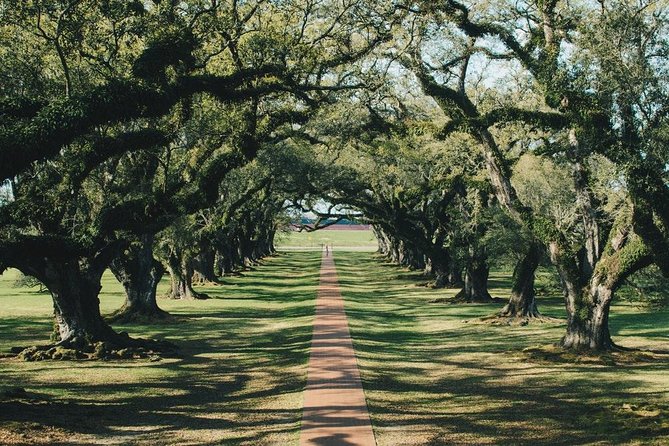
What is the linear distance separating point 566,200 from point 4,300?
2518 centimetres

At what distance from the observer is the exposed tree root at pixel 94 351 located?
1842 cm

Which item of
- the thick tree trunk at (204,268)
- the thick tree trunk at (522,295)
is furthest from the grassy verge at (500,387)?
the thick tree trunk at (204,268)

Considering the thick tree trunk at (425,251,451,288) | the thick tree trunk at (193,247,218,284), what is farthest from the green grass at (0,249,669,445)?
the thick tree trunk at (193,247,218,284)

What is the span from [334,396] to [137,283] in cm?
1524

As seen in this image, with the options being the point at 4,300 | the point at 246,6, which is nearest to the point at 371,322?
the point at 246,6

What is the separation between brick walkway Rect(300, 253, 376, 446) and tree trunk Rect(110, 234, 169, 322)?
6.54 m

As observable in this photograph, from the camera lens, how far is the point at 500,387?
15.0m

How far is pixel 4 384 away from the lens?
587 inches

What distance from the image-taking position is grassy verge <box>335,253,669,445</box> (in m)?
11.2

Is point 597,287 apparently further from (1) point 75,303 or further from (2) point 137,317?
(2) point 137,317

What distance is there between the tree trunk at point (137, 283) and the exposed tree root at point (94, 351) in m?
7.12

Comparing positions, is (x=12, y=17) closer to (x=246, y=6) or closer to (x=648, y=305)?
(x=246, y=6)

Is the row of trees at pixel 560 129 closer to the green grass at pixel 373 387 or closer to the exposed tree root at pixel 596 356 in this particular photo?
the exposed tree root at pixel 596 356

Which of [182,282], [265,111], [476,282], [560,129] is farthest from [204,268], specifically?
[560,129]
